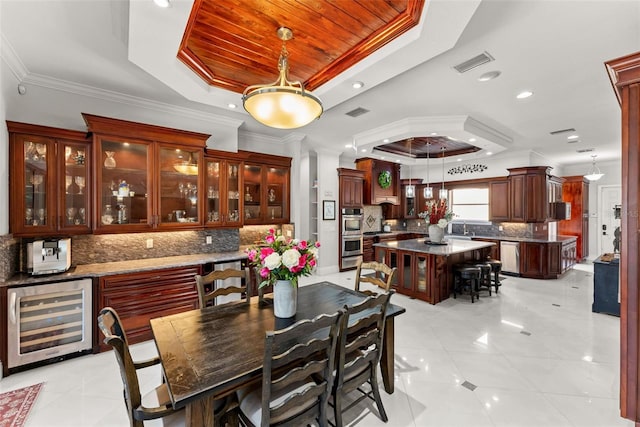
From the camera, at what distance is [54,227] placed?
2.81 meters

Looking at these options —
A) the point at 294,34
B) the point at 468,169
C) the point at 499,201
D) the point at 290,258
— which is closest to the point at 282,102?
the point at 294,34

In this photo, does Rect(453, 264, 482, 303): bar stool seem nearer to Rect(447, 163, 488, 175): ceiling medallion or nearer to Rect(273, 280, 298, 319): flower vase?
Rect(447, 163, 488, 175): ceiling medallion

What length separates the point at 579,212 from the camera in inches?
311

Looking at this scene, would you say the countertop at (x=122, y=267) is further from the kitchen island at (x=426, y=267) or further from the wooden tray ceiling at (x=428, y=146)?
the wooden tray ceiling at (x=428, y=146)

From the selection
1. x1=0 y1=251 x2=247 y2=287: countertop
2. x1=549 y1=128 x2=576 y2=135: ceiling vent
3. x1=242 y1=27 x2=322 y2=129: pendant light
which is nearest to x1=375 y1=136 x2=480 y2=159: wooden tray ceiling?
x1=549 y1=128 x2=576 y2=135: ceiling vent

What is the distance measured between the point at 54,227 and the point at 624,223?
460 centimetres

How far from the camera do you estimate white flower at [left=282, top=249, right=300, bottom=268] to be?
180 cm

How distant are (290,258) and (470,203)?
7.50m

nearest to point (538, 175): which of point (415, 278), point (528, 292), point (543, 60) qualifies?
point (528, 292)

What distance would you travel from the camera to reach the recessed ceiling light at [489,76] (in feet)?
9.38

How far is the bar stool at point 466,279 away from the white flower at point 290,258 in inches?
151

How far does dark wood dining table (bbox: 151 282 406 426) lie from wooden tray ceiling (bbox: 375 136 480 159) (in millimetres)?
4455

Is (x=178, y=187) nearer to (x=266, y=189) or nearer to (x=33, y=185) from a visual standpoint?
(x=33, y=185)

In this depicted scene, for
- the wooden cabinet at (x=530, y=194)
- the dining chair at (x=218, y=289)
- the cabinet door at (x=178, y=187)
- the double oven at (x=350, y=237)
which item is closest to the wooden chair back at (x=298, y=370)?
the dining chair at (x=218, y=289)
